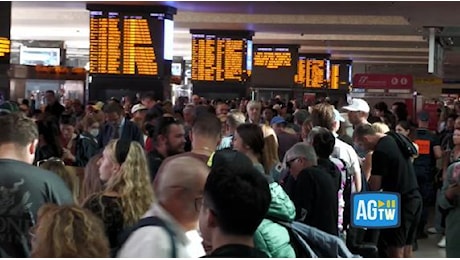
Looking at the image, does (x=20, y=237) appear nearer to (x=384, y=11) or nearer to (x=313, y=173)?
(x=313, y=173)

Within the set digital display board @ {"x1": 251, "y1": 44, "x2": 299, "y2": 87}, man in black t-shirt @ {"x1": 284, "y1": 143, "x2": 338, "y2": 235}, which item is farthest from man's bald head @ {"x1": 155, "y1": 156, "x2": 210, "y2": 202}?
digital display board @ {"x1": 251, "y1": 44, "x2": 299, "y2": 87}

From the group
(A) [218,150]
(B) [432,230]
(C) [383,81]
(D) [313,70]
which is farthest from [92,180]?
(D) [313,70]

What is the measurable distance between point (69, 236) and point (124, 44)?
12.5 meters

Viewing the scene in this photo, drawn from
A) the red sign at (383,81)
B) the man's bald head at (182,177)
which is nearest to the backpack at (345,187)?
the man's bald head at (182,177)

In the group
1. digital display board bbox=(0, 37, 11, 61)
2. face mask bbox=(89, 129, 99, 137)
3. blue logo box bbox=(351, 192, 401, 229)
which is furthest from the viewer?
digital display board bbox=(0, 37, 11, 61)

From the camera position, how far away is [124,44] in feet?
50.1

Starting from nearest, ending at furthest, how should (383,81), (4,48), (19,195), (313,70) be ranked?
(19,195), (4,48), (383,81), (313,70)

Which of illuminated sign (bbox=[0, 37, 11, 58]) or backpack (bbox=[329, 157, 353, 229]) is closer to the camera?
backpack (bbox=[329, 157, 353, 229])

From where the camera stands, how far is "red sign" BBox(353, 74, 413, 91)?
16953 millimetres

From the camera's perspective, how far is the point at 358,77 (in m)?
17.1

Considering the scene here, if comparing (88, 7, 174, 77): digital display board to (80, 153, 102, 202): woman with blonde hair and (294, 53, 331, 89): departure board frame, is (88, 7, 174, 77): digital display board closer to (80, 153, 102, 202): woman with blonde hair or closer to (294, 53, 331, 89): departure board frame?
(80, 153, 102, 202): woman with blonde hair

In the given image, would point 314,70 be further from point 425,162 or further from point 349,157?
point 349,157

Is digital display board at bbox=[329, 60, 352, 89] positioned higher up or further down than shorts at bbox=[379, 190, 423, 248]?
higher up

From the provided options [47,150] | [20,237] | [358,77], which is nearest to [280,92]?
[358,77]
